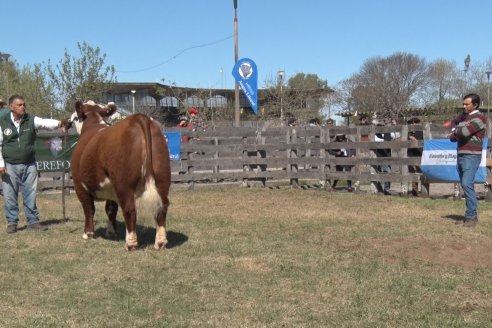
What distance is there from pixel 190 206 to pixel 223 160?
4.23 metres

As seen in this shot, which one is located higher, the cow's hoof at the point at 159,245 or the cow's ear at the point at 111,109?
the cow's ear at the point at 111,109

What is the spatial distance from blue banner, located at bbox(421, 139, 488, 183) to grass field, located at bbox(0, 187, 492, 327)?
2167mm

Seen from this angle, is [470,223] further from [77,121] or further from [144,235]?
[77,121]

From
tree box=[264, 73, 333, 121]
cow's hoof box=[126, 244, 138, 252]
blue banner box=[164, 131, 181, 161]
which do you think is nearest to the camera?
cow's hoof box=[126, 244, 138, 252]

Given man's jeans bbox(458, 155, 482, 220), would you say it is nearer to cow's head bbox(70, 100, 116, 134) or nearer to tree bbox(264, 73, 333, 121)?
cow's head bbox(70, 100, 116, 134)

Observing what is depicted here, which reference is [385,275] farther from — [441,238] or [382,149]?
[382,149]

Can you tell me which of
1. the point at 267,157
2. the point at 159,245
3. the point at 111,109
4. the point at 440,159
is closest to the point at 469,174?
the point at 440,159

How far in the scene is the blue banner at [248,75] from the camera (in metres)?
18.7

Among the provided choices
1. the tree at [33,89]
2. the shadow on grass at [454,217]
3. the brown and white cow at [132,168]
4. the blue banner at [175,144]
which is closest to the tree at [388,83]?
the tree at [33,89]

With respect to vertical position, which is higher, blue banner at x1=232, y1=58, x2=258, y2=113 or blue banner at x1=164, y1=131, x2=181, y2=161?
blue banner at x1=232, y1=58, x2=258, y2=113

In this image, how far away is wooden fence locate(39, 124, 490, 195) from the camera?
14.5m

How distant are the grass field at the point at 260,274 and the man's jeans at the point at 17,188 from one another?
1.03 feet

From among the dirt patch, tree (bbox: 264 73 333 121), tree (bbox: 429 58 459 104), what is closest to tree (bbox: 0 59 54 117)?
tree (bbox: 264 73 333 121)

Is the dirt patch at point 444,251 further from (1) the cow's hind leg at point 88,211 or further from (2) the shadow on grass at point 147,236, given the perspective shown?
(1) the cow's hind leg at point 88,211
